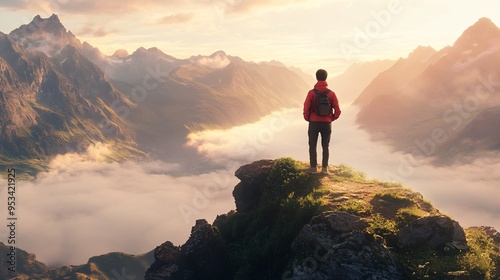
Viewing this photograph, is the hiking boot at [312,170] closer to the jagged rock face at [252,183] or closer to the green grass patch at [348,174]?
the green grass patch at [348,174]

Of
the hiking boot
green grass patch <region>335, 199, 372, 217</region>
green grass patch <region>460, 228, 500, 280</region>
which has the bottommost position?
green grass patch <region>460, 228, 500, 280</region>

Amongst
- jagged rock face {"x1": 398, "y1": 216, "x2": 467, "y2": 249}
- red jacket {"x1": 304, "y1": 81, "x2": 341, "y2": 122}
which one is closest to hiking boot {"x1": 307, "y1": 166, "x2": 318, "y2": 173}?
red jacket {"x1": 304, "y1": 81, "x2": 341, "y2": 122}

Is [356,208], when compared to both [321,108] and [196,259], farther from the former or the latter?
[196,259]

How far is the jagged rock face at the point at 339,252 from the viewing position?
14141 millimetres

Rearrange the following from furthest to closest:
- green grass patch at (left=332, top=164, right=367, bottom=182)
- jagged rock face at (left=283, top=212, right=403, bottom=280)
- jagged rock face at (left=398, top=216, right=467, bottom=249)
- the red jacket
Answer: green grass patch at (left=332, top=164, right=367, bottom=182)
the red jacket
jagged rock face at (left=398, top=216, right=467, bottom=249)
jagged rock face at (left=283, top=212, right=403, bottom=280)

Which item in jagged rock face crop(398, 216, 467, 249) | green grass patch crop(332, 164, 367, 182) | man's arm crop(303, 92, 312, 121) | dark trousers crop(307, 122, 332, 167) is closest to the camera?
jagged rock face crop(398, 216, 467, 249)

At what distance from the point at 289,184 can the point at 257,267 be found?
5546 millimetres

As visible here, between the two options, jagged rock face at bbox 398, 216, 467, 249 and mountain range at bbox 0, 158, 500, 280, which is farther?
jagged rock face at bbox 398, 216, 467, 249

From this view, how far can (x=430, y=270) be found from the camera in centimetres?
1361

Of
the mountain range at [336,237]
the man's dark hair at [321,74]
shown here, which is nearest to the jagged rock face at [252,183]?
the mountain range at [336,237]

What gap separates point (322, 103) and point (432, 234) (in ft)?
28.2

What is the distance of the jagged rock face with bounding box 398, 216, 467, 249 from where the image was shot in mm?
14953

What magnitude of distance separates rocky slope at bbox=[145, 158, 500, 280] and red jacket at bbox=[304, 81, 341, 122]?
148 inches

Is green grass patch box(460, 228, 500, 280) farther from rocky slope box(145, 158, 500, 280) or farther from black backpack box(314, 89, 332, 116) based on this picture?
black backpack box(314, 89, 332, 116)
